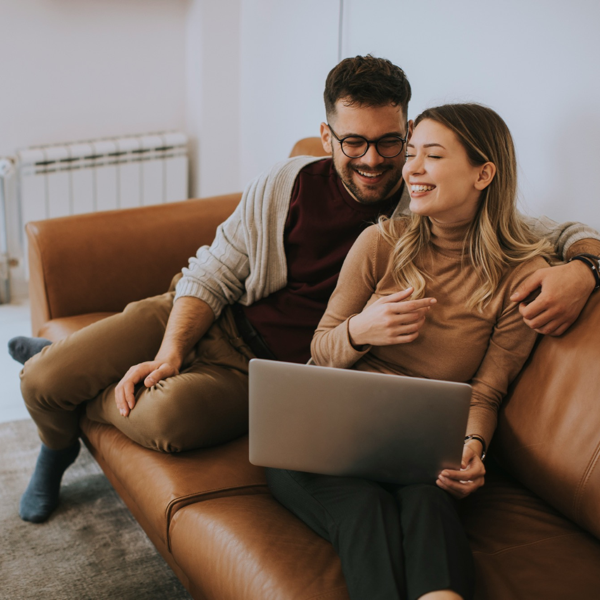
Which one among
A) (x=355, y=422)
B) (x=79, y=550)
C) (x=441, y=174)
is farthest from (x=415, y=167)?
(x=79, y=550)

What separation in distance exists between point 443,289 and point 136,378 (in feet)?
2.29

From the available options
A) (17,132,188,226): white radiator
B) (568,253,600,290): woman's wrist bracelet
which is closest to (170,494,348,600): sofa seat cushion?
(568,253,600,290): woman's wrist bracelet

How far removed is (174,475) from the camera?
4.51 ft

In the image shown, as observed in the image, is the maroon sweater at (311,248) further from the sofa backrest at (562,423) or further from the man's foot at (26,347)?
the man's foot at (26,347)

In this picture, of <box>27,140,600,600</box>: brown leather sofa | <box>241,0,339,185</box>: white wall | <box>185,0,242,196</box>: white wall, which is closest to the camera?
<box>27,140,600,600</box>: brown leather sofa

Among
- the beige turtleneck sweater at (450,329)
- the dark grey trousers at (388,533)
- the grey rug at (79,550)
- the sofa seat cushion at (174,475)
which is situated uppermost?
the beige turtleneck sweater at (450,329)

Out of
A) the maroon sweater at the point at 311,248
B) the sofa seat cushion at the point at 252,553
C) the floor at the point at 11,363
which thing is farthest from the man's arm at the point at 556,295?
the floor at the point at 11,363

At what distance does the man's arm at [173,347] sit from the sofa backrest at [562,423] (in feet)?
2.38

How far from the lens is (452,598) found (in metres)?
0.97

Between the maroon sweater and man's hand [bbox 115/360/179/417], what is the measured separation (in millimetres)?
268

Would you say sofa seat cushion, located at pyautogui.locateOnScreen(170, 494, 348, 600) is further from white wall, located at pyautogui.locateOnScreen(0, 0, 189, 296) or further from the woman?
white wall, located at pyautogui.locateOnScreen(0, 0, 189, 296)

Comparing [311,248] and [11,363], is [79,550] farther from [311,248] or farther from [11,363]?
[11,363]

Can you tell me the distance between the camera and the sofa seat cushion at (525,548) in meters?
1.08

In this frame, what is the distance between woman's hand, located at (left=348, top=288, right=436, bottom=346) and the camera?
4.13 ft
